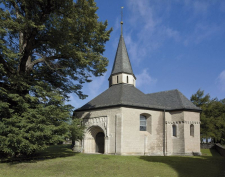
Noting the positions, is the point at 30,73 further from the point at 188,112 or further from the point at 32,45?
the point at 188,112

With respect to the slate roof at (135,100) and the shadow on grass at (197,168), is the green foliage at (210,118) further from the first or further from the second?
the shadow on grass at (197,168)

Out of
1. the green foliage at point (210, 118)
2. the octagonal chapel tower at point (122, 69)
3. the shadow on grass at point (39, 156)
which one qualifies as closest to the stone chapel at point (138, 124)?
the octagonal chapel tower at point (122, 69)

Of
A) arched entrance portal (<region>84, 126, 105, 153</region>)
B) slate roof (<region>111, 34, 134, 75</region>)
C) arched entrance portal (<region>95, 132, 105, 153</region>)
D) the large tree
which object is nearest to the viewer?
the large tree

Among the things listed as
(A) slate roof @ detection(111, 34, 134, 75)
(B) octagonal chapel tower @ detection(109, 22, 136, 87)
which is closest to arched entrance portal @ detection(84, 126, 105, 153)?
(B) octagonal chapel tower @ detection(109, 22, 136, 87)

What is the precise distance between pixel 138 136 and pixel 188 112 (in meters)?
6.52

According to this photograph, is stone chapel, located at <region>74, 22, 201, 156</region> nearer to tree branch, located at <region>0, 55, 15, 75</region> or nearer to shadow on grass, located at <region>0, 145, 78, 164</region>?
shadow on grass, located at <region>0, 145, 78, 164</region>

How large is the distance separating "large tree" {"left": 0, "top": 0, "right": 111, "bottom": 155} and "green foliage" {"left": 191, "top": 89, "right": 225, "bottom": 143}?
25445mm

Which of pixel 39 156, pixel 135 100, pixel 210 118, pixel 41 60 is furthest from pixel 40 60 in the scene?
pixel 210 118

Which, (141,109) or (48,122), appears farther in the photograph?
(141,109)

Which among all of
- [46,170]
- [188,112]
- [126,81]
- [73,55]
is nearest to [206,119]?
[188,112]

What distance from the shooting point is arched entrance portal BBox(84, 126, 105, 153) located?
22.9 meters

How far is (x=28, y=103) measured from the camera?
15.0m

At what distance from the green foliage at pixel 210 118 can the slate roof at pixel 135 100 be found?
490 inches

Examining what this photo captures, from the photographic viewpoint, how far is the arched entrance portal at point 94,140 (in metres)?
22.9
